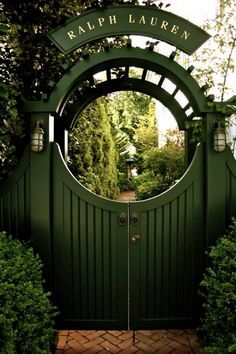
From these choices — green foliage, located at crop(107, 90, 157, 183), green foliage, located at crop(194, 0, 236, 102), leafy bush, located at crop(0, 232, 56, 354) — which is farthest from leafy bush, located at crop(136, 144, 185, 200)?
leafy bush, located at crop(0, 232, 56, 354)

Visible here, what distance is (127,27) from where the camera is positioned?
284 centimetres

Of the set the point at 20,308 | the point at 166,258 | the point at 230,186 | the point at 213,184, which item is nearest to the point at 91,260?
the point at 166,258

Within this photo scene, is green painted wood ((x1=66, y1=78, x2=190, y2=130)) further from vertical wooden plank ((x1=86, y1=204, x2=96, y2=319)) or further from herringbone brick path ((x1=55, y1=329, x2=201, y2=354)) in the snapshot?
herringbone brick path ((x1=55, y1=329, x2=201, y2=354))

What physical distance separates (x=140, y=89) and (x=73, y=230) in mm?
2157

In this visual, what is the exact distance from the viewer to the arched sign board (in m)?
2.82

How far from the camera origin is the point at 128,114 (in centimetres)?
1744

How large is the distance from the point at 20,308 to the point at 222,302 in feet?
4.45

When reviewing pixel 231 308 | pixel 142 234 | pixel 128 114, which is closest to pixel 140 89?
pixel 142 234

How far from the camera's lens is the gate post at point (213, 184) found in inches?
113

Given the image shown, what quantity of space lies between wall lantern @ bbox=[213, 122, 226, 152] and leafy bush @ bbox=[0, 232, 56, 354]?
192 centimetres

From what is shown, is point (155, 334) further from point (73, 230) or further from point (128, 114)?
point (128, 114)

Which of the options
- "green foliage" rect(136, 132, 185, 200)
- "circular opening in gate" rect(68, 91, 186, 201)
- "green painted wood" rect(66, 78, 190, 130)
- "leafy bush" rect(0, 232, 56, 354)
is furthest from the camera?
"green foliage" rect(136, 132, 185, 200)

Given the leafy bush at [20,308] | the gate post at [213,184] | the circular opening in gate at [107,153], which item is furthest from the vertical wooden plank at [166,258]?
the circular opening in gate at [107,153]

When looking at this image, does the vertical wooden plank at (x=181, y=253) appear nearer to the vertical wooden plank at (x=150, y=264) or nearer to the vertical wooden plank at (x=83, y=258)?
the vertical wooden plank at (x=150, y=264)
